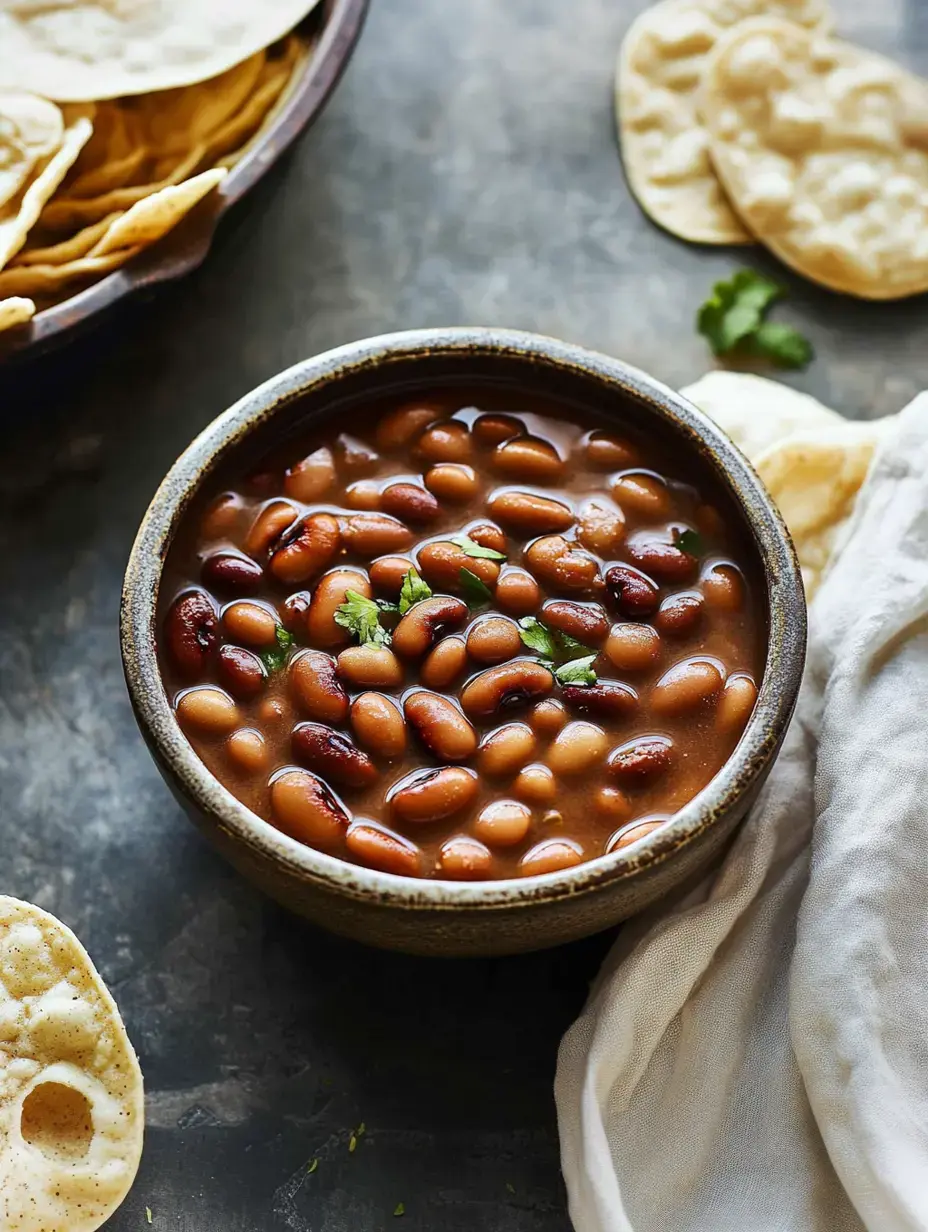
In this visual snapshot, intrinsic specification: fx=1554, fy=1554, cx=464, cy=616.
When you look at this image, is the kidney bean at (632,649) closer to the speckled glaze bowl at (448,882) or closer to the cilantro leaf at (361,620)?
the speckled glaze bowl at (448,882)

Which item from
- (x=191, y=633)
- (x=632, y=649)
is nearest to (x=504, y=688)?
(x=632, y=649)

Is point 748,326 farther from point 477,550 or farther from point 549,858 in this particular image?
point 549,858

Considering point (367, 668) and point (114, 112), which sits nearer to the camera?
point (367, 668)

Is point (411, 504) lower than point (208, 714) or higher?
higher

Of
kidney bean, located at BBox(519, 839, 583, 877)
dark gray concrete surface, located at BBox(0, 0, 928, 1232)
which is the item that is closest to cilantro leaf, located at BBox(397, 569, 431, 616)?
kidney bean, located at BBox(519, 839, 583, 877)

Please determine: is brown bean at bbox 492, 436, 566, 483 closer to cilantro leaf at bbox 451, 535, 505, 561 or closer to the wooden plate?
cilantro leaf at bbox 451, 535, 505, 561

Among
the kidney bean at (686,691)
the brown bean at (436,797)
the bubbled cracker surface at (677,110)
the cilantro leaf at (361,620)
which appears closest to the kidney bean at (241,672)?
the cilantro leaf at (361,620)

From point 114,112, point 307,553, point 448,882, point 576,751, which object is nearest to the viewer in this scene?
point 448,882

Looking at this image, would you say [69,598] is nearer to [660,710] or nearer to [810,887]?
[660,710]
